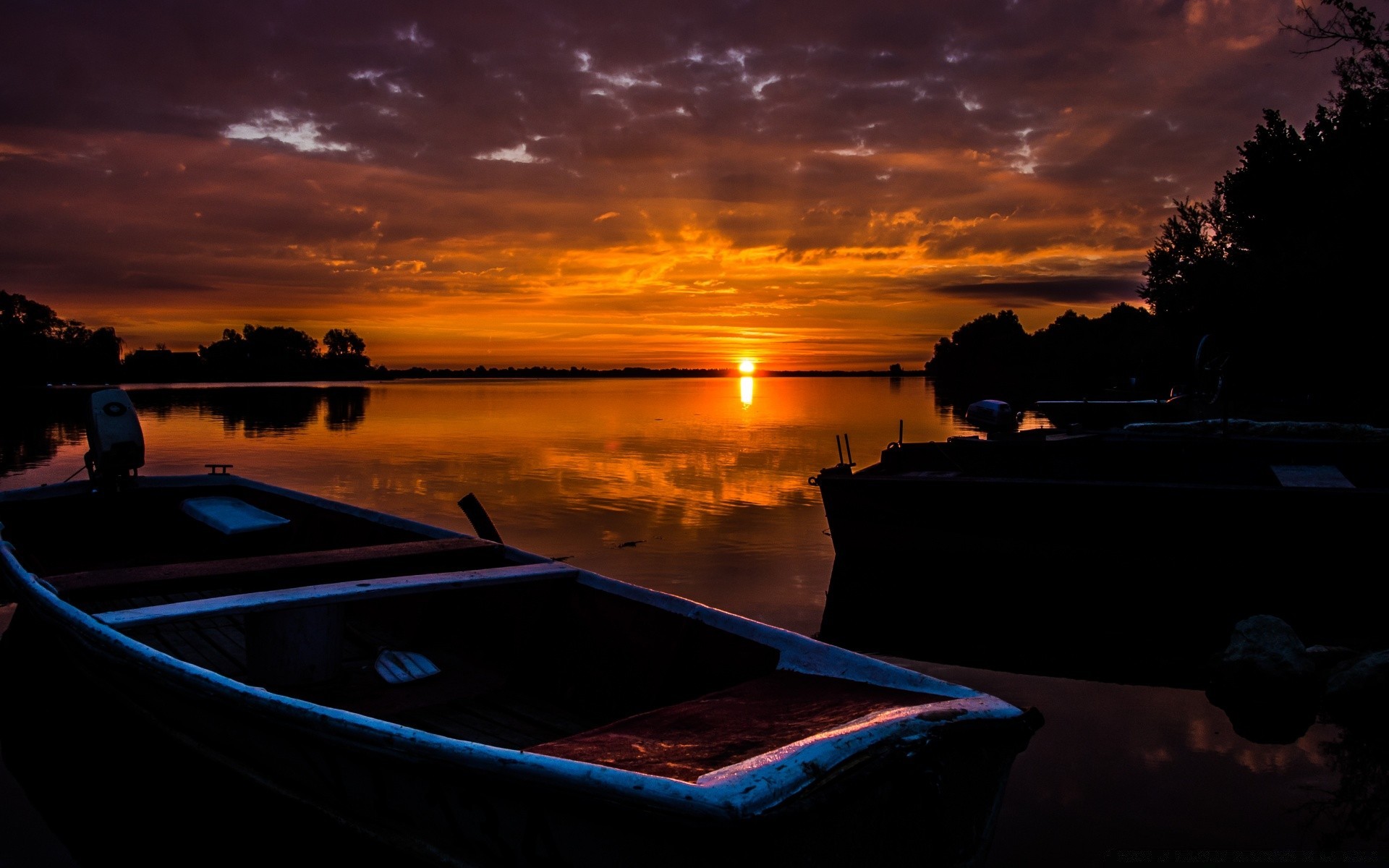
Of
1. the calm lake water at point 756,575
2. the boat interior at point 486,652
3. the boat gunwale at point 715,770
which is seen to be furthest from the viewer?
the calm lake water at point 756,575

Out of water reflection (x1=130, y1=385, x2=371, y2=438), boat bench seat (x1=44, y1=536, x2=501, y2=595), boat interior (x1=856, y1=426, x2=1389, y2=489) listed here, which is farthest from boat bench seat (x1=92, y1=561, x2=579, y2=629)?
water reflection (x1=130, y1=385, x2=371, y2=438)

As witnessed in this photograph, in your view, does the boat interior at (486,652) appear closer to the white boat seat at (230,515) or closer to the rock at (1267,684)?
the white boat seat at (230,515)

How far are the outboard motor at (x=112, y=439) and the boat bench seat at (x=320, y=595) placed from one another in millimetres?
6943

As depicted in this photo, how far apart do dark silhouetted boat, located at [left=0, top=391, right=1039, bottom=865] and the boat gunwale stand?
1 centimetres

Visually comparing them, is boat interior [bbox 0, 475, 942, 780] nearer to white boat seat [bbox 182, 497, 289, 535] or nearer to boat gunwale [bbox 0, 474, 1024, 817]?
boat gunwale [bbox 0, 474, 1024, 817]

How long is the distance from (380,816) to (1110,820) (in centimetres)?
535

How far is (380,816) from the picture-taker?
401 centimetres

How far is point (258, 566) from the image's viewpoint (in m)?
6.73

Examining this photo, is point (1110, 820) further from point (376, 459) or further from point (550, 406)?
point (550, 406)

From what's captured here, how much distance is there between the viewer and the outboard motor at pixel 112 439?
11664 mm

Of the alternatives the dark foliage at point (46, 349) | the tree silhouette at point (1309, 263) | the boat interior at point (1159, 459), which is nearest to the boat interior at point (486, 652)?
the boat interior at point (1159, 459)

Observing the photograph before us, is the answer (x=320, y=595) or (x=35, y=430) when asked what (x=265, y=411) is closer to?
(x=35, y=430)

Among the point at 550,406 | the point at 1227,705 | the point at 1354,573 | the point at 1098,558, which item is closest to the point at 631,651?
the point at 1227,705

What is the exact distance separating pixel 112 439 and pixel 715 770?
11.8 m
